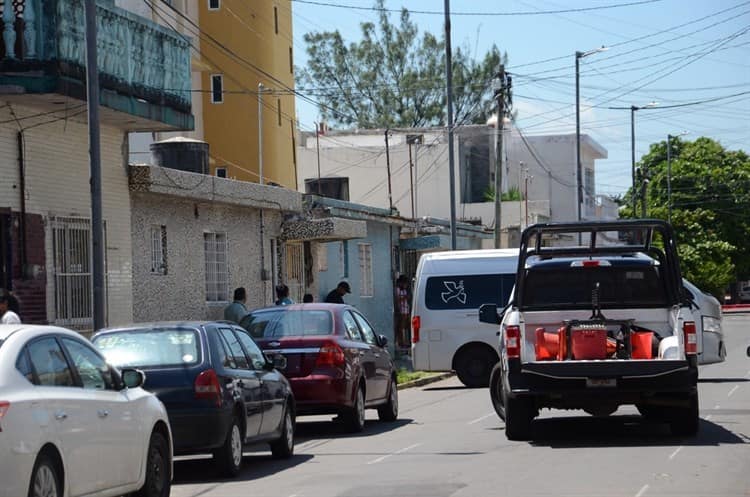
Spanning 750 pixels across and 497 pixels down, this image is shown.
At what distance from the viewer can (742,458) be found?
44.0 ft

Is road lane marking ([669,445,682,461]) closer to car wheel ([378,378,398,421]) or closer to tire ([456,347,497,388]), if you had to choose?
car wheel ([378,378,398,421])

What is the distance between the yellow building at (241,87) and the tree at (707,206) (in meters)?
40.2

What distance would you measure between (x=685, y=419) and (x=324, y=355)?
4.48 meters

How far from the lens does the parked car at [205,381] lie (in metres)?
13.2

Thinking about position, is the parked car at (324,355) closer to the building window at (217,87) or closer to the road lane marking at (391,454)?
the road lane marking at (391,454)

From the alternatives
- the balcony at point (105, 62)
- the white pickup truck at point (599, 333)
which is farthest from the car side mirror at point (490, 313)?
the balcony at point (105, 62)

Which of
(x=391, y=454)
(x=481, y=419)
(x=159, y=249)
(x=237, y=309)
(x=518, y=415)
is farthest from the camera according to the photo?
(x=159, y=249)

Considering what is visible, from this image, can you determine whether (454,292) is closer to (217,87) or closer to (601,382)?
(601,382)

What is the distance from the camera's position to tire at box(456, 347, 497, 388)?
26141 millimetres

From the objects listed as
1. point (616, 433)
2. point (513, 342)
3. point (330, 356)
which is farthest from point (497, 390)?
point (513, 342)

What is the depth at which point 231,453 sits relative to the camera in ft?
44.2

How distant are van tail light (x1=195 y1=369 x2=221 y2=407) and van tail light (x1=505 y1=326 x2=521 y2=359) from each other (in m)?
3.52

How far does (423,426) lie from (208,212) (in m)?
9.20

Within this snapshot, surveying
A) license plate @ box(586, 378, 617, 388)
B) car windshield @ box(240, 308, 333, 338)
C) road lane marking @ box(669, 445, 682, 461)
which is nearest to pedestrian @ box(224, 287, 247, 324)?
car windshield @ box(240, 308, 333, 338)
